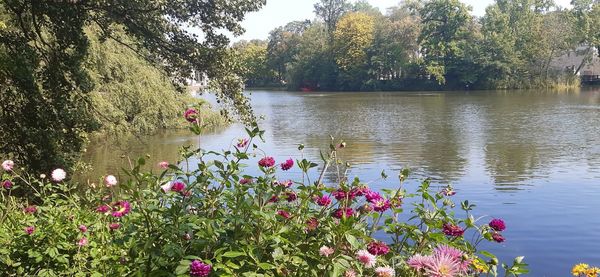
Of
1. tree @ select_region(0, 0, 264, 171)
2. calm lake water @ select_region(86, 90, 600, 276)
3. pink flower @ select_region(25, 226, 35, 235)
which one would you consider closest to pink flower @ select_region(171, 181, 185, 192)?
pink flower @ select_region(25, 226, 35, 235)

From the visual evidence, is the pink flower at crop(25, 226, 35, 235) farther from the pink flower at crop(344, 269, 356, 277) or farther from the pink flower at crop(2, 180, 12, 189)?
the pink flower at crop(344, 269, 356, 277)

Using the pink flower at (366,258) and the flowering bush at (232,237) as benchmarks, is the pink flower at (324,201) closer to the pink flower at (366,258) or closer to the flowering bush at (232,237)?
the flowering bush at (232,237)

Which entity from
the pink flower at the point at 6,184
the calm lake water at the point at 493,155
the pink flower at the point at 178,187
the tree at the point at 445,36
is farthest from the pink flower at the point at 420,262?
the tree at the point at 445,36

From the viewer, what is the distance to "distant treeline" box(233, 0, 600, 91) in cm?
4453

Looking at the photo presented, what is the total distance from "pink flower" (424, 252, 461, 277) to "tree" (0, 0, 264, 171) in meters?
4.87

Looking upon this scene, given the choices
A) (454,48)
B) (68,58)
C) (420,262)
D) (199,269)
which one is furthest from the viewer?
(454,48)

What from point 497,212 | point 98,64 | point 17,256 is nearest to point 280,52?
point 98,64

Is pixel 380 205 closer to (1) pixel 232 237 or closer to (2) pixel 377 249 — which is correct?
(2) pixel 377 249

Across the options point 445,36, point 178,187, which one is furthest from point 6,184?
point 445,36

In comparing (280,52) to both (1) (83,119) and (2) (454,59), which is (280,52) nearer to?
(2) (454,59)

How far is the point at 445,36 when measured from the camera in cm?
4784

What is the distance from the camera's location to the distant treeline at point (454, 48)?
44531 millimetres

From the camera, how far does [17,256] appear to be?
253 cm

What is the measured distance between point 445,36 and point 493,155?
3699 centimetres
